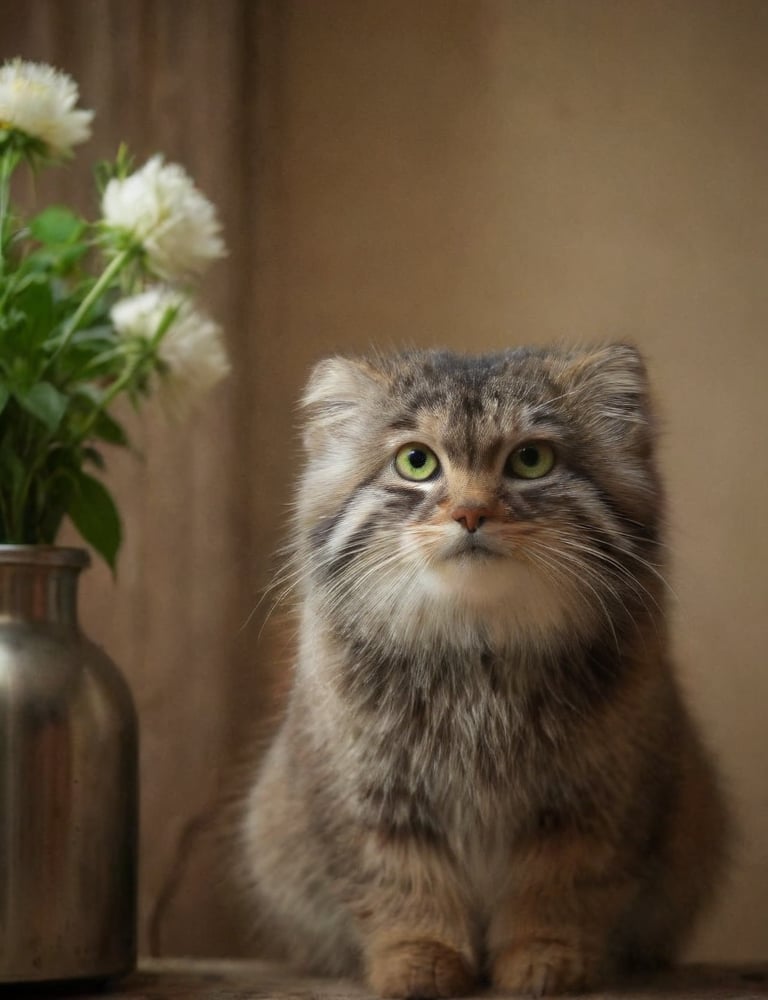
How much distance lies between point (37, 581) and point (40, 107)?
0.49 m

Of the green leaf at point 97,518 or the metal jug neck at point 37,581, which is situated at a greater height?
the green leaf at point 97,518

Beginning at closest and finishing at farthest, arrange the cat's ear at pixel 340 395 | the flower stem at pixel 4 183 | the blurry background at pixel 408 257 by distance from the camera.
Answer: the flower stem at pixel 4 183 < the cat's ear at pixel 340 395 < the blurry background at pixel 408 257

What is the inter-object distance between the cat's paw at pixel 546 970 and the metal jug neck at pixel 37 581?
59cm

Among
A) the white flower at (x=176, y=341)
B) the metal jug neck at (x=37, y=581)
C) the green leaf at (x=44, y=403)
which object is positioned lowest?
the metal jug neck at (x=37, y=581)

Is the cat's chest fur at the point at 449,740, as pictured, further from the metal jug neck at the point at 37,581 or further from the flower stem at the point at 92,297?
the flower stem at the point at 92,297

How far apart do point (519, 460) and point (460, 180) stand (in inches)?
34.9

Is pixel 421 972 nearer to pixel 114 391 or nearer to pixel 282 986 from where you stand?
pixel 282 986

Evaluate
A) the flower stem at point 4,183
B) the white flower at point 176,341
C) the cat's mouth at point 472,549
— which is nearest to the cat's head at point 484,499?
the cat's mouth at point 472,549

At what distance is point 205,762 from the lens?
200 centimetres

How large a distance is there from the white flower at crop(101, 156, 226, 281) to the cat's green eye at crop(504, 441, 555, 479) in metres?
0.39

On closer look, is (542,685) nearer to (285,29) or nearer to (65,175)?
(65,175)

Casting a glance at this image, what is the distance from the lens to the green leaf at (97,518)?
4.68 ft

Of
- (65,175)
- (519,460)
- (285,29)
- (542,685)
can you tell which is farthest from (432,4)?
(542,685)

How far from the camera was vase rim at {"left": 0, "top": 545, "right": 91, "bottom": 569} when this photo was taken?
1.30 m
